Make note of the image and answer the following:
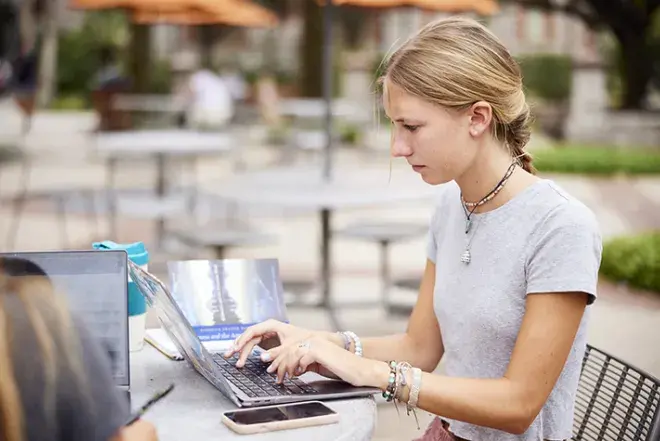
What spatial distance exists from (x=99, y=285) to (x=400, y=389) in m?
0.60

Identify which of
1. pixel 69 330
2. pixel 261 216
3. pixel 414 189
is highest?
pixel 69 330

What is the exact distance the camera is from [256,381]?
2.01 metres

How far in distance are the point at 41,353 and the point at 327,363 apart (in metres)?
0.76

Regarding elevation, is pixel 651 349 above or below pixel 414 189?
below

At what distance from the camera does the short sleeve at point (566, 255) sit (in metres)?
2.00

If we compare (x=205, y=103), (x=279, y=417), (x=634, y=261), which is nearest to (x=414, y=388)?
(x=279, y=417)

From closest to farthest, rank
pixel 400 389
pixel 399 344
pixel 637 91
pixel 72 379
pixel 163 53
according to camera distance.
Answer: pixel 72 379 < pixel 400 389 < pixel 399 344 < pixel 637 91 < pixel 163 53

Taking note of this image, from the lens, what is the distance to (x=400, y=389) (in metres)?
1.95

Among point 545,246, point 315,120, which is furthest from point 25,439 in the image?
point 315,120

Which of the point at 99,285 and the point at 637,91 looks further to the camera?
the point at 637,91

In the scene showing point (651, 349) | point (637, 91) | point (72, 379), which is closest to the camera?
point (72, 379)

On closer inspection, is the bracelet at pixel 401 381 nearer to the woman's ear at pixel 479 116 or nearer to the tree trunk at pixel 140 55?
the woman's ear at pixel 479 116

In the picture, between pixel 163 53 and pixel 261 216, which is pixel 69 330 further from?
pixel 163 53

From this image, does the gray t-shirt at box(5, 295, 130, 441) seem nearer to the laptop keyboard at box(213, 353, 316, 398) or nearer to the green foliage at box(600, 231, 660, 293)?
the laptop keyboard at box(213, 353, 316, 398)
